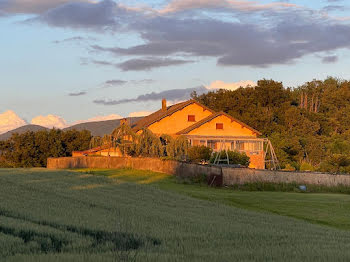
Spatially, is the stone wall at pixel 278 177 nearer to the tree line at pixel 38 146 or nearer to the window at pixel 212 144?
the window at pixel 212 144

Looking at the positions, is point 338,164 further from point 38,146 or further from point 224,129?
point 38,146

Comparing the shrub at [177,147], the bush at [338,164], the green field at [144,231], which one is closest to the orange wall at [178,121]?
the shrub at [177,147]

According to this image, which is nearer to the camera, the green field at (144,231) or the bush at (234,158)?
the green field at (144,231)

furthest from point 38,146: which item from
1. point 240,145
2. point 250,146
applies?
point 250,146

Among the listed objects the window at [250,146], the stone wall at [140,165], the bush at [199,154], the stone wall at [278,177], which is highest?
the window at [250,146]

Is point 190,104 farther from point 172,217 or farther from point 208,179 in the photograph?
point 172,217

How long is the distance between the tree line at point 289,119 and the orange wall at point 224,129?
374 centimetres

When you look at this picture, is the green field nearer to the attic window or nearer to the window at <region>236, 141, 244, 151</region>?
the window at <region>236, 141, 244, 151</region>

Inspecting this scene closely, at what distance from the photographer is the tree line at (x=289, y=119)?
7494 cm

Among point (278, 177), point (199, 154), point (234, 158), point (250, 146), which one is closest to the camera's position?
point (278, 177)

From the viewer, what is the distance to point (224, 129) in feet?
239

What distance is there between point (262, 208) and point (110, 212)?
1047 cm

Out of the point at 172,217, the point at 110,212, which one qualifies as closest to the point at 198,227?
the point at 172,217

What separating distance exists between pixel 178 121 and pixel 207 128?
3.76 meters
